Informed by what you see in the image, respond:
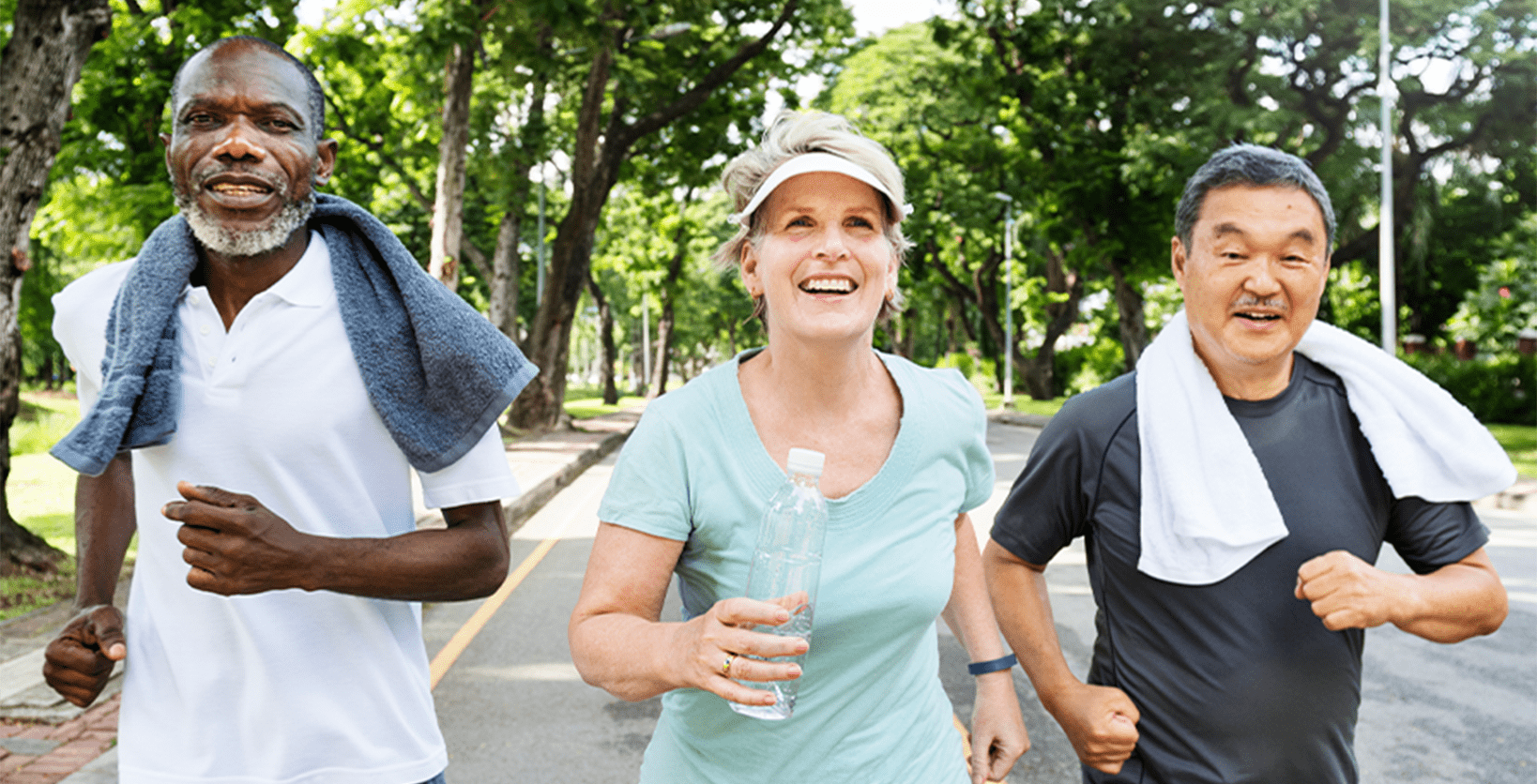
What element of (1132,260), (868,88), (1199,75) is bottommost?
(1132,260)

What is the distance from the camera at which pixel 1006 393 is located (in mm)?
39031

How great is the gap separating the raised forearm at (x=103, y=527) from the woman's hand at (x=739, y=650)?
3.97 ft

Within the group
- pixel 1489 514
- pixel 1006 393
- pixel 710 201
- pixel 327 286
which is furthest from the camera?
pixel 710 201

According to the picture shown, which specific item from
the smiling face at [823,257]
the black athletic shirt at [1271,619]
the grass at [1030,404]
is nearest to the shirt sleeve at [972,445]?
the black athletic shirt at [1271,619]

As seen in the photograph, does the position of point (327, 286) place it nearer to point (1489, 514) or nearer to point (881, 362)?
point (881, 362)

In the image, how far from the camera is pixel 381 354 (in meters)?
2.13

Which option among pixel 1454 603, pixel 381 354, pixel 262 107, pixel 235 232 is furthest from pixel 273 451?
pixel 1454 603

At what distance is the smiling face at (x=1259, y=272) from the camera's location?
227 centimetres

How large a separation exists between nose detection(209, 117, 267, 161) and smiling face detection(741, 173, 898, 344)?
928 millimetres

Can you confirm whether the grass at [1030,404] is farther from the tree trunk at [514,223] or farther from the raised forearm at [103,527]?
the raised forearm at [103,527]

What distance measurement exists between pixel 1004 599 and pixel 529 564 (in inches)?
299

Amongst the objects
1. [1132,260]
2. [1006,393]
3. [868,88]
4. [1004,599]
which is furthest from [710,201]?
[1004,599]

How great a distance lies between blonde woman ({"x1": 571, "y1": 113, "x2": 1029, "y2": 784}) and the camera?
204 centimetres

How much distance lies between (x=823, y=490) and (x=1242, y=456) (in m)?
0.82
